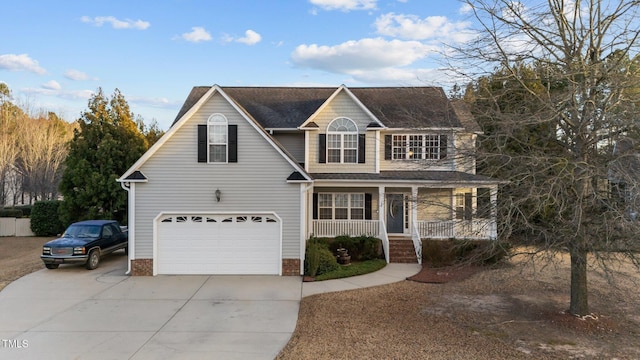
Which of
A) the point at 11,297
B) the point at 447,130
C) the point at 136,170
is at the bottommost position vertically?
the point at 11,297

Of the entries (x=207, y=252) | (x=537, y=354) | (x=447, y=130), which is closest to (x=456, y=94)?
(x=447, y=130)

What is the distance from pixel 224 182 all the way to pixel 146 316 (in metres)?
5.51

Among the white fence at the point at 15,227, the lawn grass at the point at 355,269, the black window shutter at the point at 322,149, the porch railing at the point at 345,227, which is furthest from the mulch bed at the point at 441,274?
the white fence at the point at 15,227

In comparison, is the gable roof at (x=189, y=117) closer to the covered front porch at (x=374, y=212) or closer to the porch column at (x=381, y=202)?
the covered front porch at (x=374, y=212)

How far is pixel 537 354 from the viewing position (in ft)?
23.4

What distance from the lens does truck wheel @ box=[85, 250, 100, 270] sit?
14.6m

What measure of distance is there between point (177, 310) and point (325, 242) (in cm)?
705

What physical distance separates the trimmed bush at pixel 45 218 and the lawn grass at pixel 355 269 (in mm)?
18605

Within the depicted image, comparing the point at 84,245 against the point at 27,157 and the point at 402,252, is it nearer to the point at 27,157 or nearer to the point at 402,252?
the point at 402,252

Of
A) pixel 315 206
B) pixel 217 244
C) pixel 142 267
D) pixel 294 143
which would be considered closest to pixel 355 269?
pixel 315 206

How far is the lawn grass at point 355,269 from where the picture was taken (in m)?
13.4

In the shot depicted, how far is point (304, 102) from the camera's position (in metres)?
19.8

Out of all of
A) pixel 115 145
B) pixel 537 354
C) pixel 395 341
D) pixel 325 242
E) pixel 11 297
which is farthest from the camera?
pixel 115 145

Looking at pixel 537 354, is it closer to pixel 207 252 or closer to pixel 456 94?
pixel 456 94
